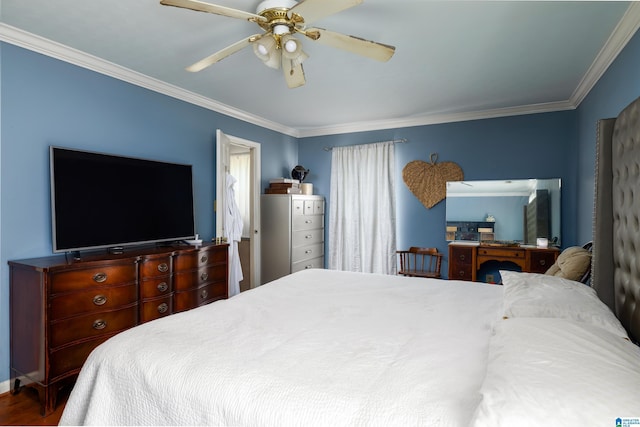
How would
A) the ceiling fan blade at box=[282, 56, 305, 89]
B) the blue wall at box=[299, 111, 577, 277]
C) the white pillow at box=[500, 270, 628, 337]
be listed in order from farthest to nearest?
the blue wall at box=[299, 111, 577, 277], the ceiling fan blade at box=[282, 56, 305, 89], the white pillow at box=[500, 270, 628, 337]

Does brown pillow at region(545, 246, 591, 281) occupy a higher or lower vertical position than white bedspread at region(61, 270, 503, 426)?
higher

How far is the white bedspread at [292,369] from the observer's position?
38.9 inches

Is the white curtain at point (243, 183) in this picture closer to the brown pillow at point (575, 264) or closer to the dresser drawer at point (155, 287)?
the dresser drawer at point (155, 287)

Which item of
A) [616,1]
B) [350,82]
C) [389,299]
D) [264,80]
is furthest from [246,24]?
[616,1]

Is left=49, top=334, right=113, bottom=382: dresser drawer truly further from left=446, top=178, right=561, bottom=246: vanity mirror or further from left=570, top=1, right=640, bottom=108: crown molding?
left=570, top=1, right=640, bottom=108: crown molding

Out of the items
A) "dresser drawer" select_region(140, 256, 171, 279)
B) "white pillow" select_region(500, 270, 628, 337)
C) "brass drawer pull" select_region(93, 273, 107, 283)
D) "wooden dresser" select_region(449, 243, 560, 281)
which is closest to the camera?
"white pillow" select_region(500, 270, 628, 337)

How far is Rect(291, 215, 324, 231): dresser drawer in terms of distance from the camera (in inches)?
184

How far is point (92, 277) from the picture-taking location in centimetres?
235

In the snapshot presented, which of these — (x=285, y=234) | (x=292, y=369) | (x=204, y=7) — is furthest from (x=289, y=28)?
(x=285, y=234)

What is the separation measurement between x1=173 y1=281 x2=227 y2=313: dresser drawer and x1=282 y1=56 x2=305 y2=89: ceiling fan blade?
208 centimetres

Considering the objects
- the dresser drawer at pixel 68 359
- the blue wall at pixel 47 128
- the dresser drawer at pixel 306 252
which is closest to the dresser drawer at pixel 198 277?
the dresser drawer at pixel 68 359

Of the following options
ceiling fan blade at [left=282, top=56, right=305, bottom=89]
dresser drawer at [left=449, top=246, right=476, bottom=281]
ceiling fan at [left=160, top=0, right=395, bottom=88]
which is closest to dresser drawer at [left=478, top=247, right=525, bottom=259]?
dresser drawer at [left=449, top=246, right=476, bottom=281]

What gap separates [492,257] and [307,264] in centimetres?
245

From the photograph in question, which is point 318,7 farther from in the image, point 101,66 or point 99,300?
point 99,300
